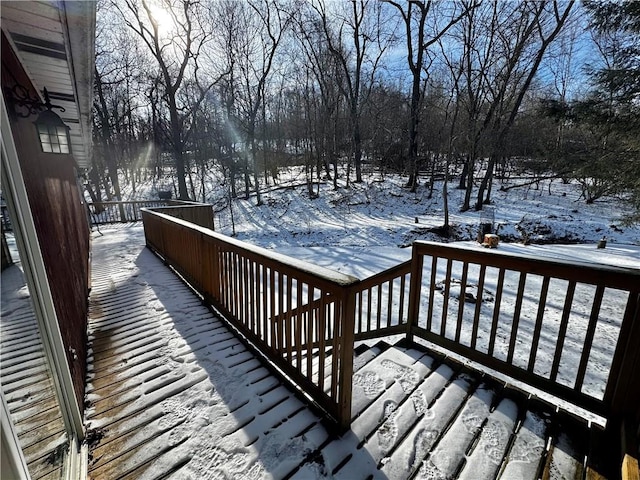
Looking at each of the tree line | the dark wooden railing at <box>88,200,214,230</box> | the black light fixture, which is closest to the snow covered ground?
the tree line

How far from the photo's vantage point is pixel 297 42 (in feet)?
54.1

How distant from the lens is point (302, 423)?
195 cm

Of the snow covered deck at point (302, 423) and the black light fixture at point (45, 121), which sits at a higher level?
the black light fixture at point (45, 121)

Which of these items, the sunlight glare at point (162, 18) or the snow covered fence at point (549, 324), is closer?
the snow covered fence at point (549, 324)

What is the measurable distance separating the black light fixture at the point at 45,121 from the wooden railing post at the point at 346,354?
2829 mm

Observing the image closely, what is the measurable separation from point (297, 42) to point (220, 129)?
672 cm

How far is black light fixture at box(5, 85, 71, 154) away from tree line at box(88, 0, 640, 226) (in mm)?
8889

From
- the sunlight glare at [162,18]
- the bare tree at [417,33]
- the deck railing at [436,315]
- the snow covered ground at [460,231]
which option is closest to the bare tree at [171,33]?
the sunlight glare at [162,18]

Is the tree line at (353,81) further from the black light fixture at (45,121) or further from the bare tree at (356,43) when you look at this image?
the black light fixture at (45,121)

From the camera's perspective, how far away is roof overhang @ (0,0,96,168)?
1.79m

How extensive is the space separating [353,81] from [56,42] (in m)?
18.2

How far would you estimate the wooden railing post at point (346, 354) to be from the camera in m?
1.69

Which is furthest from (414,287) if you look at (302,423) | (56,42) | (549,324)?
(56,42)

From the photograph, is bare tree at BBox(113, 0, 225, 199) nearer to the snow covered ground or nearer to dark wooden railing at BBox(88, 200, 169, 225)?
dark wooden railing at BBox(88, 200, 169, 225)
